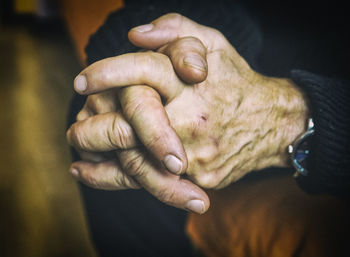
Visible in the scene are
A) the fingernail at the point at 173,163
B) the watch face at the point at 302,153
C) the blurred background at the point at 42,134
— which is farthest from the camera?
the blurred background at the point at 42,134

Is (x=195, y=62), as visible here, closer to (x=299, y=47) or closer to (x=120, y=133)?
(x=120, y=133)

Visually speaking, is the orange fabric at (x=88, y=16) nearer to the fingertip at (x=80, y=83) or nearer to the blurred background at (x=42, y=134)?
the blurred background at (x=42, y=134)

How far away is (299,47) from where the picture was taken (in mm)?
438

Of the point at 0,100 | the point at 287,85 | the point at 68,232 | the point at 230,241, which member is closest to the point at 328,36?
the point at 287,85

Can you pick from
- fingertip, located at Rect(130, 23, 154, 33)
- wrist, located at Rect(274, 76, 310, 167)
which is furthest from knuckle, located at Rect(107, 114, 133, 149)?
wrist, located at Rect(274, 76, 310, 167)

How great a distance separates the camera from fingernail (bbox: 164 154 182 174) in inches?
10.9

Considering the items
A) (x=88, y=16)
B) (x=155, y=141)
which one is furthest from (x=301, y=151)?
(x=88, y=16)

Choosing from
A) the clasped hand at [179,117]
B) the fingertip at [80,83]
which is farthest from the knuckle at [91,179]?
the fingertip at [80,83]

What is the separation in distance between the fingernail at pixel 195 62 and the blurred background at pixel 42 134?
0.19 meters

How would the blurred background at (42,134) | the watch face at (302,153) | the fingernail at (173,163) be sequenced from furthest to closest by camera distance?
1. the blurred background at (42,134)
2. the watch face at (302,153)
3. the fingernail at (173,163)

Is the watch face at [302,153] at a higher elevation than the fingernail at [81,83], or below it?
below

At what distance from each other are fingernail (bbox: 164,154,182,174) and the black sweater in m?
0.14

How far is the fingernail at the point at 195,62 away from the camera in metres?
0.29

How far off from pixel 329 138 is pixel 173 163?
20cm
